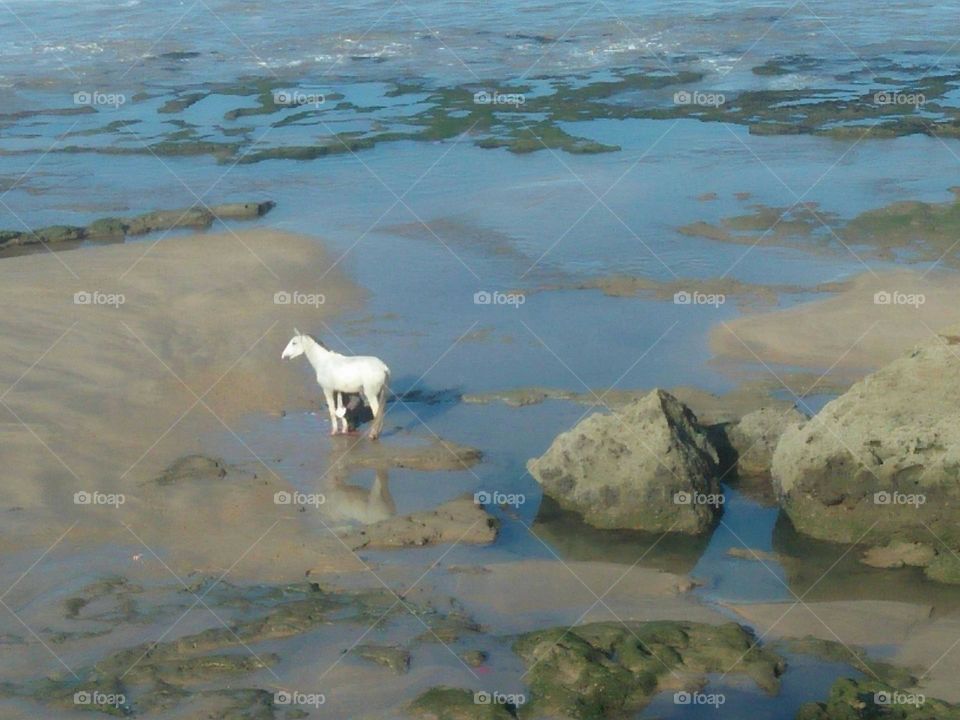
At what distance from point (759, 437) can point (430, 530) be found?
12.2ft

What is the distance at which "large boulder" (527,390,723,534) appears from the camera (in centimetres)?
1261

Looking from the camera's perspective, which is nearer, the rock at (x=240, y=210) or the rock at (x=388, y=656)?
the rock at (x=388, y=656)

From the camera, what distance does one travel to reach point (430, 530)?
1223cm

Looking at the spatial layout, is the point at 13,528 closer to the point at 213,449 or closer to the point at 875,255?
the point at 213,449

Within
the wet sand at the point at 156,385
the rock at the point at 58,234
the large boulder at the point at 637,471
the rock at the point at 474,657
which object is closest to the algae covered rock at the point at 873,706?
the rock at the point at 474,657

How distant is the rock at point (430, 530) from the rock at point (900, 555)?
3.37 meters

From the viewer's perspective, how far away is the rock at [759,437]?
45.2ft

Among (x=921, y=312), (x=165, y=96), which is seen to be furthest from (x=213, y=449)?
(x=165, y=96)

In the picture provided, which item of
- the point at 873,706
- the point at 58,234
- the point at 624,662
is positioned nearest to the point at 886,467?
the point at 873,706

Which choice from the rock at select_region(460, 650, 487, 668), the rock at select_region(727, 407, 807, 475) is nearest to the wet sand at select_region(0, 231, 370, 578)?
the rock at select_region(460, 650, 487, 668)

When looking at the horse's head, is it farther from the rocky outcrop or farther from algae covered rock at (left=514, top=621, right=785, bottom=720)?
the rocky outcrop

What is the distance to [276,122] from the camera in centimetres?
2986

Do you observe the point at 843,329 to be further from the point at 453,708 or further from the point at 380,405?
the point at 453,708

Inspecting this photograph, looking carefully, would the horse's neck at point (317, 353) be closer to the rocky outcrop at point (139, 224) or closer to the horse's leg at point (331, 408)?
the horse's leg at point (331, 408)
